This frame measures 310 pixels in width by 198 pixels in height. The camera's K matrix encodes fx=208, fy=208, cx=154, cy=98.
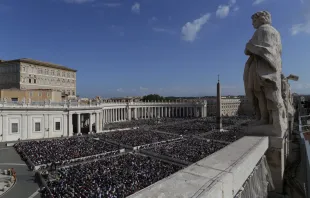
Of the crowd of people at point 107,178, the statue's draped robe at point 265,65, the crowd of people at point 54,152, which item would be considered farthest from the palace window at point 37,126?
the statue's draped robe at point 265,65

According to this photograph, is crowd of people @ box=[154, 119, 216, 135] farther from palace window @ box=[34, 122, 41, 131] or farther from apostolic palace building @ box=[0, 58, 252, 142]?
palace window @ box=[34, 122, 41, 131]

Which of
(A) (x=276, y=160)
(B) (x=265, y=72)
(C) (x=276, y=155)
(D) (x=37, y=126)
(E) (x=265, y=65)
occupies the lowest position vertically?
(D) (x=37, y=126)

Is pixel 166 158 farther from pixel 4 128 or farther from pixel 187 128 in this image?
pixel 4 128

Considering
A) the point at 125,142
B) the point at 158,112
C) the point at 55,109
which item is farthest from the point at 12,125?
the point at 158,112

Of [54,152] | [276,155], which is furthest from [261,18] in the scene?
[54,152]

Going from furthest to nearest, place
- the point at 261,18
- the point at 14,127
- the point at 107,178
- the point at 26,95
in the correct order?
the point at 26,95 < the point at 14,127 < the point at 107,178 < the point at 261,18

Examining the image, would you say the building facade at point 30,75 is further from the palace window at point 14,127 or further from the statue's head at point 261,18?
the statue's head at point 261,18

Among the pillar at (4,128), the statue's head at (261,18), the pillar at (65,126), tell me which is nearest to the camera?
the statue's head at (261,18)
